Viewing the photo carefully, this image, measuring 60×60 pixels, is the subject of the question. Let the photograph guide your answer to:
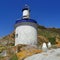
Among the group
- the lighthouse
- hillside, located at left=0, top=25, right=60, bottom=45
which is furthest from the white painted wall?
hillside, located at left=0, top=25, right=60, bottom=45

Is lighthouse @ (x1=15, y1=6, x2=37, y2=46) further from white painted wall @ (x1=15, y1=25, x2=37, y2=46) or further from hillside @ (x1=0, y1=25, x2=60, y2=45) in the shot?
hillside @ (x1=0, y1=25, x2=60, y2=45)

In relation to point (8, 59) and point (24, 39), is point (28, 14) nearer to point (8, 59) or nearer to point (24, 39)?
point (24, 39)

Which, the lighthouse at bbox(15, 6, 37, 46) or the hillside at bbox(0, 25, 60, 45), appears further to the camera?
the hillside at bbox(0, 25, 60, 45)

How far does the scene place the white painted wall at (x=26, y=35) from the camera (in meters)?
32.2

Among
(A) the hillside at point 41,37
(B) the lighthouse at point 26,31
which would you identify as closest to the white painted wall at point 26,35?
(B) the lighthouse at point 26,31

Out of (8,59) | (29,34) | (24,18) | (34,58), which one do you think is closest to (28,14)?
(24,18)

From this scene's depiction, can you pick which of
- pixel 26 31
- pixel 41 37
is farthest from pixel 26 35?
pixel 41 37

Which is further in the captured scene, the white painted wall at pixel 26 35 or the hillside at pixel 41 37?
the hillside at pixel 41 37

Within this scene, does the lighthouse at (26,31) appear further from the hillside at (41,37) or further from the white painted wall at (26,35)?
the hillside at (41,37)

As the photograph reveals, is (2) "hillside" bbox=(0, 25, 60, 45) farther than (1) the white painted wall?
Yes

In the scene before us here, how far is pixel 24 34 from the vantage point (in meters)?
32.2

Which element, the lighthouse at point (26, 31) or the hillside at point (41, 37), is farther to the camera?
the hillside at point (41, 37)

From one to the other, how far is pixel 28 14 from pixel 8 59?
10586mm

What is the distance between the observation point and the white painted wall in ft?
106
